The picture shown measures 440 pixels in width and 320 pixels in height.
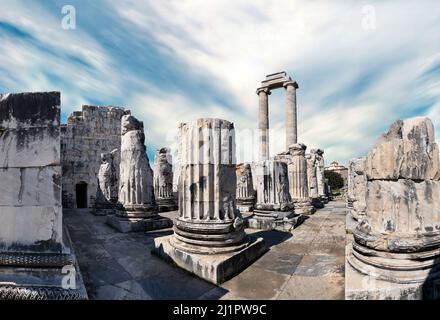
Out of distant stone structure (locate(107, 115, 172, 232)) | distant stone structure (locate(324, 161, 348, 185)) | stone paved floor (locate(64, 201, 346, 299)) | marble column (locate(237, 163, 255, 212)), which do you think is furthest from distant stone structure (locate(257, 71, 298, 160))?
distant stone structure (locate(324, 161, 348, 185))

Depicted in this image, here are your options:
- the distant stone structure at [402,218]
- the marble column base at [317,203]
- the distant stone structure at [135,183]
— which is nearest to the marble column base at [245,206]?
the marble column base at [317,203]

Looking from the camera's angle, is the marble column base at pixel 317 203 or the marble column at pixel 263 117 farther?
the marble column at pixel 263 117

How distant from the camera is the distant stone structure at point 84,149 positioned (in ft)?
54.3

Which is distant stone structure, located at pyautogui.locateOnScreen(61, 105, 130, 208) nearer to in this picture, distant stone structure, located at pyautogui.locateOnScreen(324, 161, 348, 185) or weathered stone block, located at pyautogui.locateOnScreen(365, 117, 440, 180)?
weathered stone block, located at pyautogui.locateOnScreen(365, 117, 440, 180)

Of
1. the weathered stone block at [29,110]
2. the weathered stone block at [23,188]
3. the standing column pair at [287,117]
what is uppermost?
the standing column pair at [287,117]

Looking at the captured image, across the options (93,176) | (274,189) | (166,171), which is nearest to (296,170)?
(274,189)

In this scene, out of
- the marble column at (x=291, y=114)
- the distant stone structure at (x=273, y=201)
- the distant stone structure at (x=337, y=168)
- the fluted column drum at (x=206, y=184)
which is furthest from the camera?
the distant stone structure at (x=337, y=168)

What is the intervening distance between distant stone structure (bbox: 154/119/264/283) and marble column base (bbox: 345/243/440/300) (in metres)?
1.63

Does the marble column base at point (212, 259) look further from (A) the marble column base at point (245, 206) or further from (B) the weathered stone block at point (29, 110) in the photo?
(A) the marble column base at point (245, 206)

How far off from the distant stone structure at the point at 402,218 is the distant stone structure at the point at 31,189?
3366mm

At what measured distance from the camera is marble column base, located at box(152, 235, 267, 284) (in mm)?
3314

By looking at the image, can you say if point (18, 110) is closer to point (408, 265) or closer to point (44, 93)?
point (44, 93)

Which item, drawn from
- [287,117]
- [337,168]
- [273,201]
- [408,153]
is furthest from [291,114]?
[337,168]

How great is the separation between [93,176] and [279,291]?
17.2 meters
